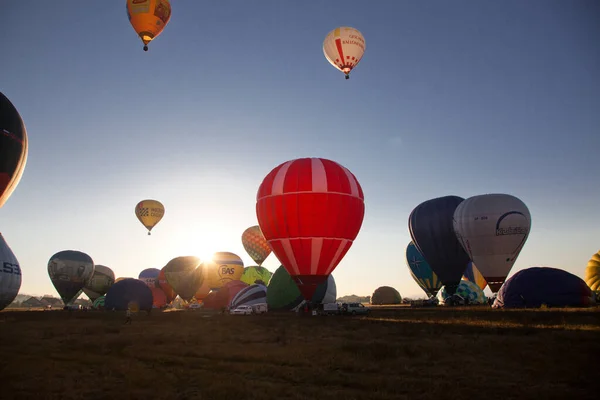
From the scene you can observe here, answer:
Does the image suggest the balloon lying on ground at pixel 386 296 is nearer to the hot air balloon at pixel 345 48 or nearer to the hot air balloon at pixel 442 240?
the hot air balloon at pixel 442 240

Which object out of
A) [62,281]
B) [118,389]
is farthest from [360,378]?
[62,281]

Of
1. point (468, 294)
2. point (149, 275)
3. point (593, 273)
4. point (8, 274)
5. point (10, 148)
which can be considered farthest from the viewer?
point (149, 275)

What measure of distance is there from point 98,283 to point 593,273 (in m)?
61.5

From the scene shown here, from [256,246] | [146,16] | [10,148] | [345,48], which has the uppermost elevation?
[345,48]

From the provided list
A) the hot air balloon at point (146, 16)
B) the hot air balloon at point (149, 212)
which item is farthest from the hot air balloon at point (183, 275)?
the hot air balloon at point (146, 16)

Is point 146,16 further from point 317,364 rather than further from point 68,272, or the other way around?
point 317,364

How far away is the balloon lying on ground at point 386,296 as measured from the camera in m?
63.7

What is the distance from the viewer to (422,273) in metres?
52.0

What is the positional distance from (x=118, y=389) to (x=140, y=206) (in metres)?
53.0

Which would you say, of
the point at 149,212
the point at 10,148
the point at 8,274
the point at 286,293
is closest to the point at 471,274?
the point at 286,293

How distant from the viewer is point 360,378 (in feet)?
31.2

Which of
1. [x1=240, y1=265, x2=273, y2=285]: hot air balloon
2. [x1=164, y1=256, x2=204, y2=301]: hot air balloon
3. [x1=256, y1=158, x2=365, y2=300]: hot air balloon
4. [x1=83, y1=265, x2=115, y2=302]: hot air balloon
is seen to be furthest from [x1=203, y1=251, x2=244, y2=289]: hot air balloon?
[x1=256, y1=158, x2=365, y2=300]: hot air balloon

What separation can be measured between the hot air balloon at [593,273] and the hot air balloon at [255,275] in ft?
138

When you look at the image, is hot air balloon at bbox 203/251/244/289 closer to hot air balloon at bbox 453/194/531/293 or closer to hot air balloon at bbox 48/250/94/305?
hot air balloon at bbox 48/250/94/305
